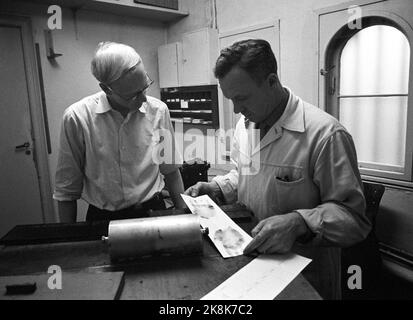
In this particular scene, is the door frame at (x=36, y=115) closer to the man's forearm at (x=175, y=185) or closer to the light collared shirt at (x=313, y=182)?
the man's forearm at (x=175, y=185)

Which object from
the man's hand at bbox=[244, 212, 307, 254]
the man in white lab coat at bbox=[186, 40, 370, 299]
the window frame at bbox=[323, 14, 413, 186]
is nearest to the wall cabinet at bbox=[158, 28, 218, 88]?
the window frame at bbox=[323, 14, 413, 186]

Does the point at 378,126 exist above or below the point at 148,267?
above

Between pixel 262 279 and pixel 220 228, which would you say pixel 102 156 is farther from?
pixel 262 279

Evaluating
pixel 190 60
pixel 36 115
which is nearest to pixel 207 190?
pixel 190 60

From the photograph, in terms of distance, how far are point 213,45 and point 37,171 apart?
81.4 inches

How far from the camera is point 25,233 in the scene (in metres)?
1.10

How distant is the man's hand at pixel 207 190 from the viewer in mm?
1439

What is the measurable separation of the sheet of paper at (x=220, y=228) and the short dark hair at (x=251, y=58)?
514mm

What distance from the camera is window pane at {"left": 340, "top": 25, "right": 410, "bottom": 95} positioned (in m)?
1.96

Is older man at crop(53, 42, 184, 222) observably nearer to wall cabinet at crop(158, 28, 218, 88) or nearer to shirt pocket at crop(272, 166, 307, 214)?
shirt pocket at crop(272, 166, 307, 214)

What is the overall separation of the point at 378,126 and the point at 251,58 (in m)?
1.43

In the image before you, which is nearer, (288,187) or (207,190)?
(288,187)

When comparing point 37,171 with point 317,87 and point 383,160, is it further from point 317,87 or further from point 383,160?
point 383,160

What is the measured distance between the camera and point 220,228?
1080mm
